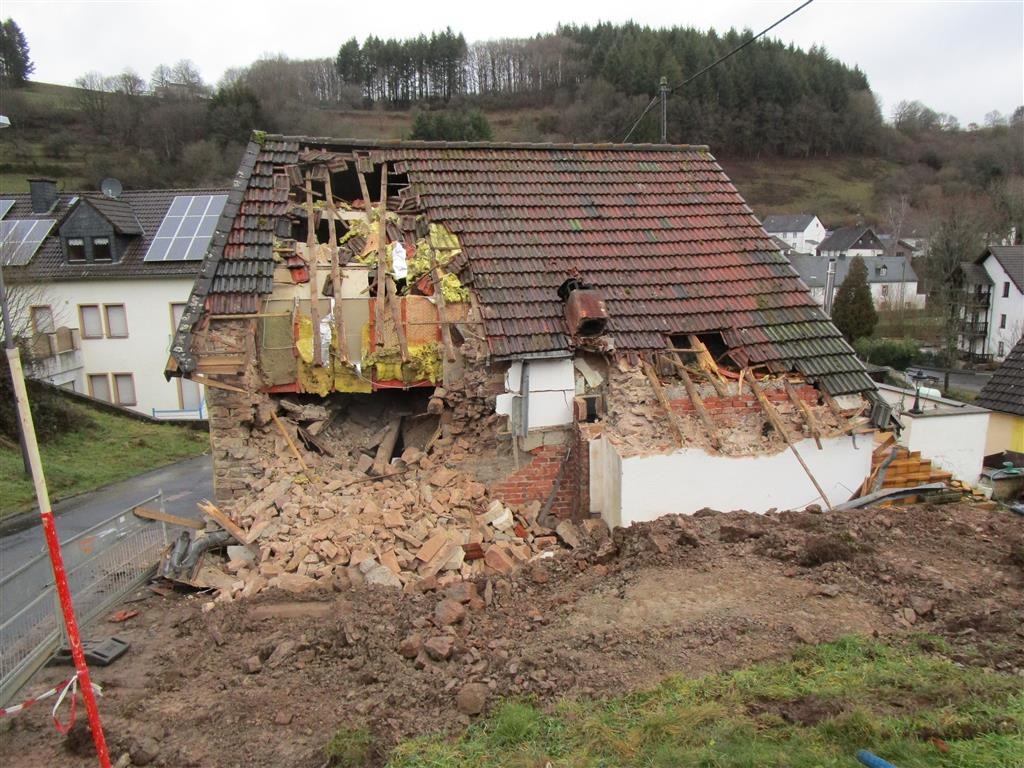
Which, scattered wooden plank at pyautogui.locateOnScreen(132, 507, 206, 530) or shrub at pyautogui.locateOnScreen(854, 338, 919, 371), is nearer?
scattered wooden plank at pyautogui.locateOnScreen(132, 507, 206, 530)

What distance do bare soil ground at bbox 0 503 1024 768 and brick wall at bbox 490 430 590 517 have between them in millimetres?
1084

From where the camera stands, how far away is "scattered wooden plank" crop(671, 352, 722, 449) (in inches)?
355

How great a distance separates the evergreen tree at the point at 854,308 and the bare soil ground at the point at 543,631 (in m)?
31.7

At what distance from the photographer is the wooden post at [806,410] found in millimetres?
9242

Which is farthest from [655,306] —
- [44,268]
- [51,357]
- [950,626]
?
[44,268]

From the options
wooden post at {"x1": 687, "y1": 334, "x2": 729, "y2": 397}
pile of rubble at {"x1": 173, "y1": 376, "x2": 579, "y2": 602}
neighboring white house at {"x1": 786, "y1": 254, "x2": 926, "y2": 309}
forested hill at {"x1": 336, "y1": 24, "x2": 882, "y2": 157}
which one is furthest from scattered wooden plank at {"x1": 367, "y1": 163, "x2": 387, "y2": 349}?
forested hill at {"x1": 336, "y1": 24, "x2": 882, "y2": 157}

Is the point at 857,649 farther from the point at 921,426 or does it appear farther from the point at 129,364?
the point at 129,364

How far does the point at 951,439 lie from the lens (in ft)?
39.3

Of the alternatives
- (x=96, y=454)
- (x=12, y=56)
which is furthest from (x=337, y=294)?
(x=12, y=56)

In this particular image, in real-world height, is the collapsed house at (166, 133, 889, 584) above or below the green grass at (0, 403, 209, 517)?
above

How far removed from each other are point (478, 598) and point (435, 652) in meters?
1.20

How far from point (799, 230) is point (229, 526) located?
70.7m

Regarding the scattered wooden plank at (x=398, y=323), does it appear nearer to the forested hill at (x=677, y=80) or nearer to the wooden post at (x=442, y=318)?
the wooden post at (x=442, y=318)

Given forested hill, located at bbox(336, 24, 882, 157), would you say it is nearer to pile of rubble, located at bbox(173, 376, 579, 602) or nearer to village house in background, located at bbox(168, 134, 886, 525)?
village house in background, located at bbox(168, 134, 886, 525)
